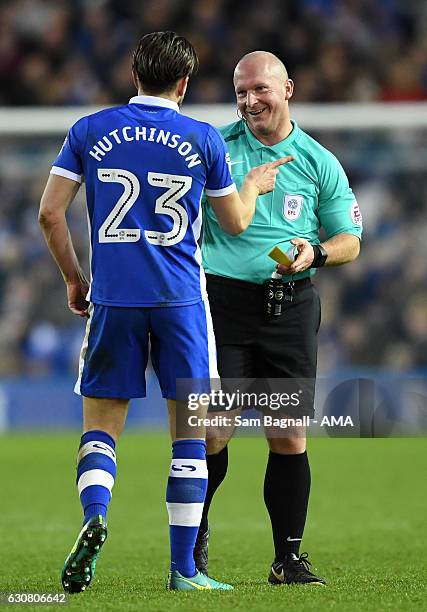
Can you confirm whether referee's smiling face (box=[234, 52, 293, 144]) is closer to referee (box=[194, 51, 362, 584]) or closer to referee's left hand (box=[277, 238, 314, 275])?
referee (box=[194, 51, 362, 584])

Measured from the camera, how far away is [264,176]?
4.91m

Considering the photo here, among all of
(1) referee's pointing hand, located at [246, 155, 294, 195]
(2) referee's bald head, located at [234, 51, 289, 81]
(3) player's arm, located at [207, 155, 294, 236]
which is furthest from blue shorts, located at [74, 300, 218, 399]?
(2) referee's bald head, located at [234, 51, 289, 81]

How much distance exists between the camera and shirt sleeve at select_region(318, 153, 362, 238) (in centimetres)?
532

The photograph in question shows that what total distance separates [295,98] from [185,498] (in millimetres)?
11173

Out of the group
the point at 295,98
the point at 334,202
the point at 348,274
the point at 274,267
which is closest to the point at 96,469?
Answer: the point at 274,267

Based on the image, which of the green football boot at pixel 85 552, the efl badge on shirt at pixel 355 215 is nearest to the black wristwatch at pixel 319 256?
the efl badge on shirt at pixel 355 215

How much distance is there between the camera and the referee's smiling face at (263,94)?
5273 millimetres

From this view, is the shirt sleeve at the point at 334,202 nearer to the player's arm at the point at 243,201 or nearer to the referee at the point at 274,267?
the referee at the point at 274,267

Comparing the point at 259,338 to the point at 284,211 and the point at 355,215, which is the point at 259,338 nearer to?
the point at 284,211

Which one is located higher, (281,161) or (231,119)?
(231,119)

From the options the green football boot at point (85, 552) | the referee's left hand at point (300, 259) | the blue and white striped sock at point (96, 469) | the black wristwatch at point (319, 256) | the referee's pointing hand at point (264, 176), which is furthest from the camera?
the black wristwatch at point (319, 256)

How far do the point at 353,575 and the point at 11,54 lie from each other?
12.2 m

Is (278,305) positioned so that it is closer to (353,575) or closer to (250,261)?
(250,261)

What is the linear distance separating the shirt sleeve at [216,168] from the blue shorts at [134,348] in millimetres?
424
